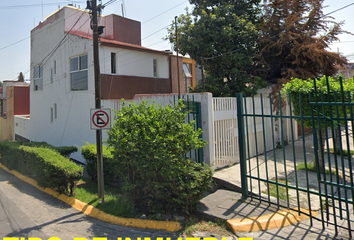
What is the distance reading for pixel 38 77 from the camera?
1878cm

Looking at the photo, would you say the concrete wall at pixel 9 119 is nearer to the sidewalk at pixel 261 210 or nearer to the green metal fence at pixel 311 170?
the green metal fence at pixel 311 170

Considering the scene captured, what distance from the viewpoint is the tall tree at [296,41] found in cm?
1134

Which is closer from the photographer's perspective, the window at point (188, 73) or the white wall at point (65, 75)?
the white wall at point (65, 75)

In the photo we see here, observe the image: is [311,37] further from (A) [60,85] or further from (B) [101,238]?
(A) [60,85]

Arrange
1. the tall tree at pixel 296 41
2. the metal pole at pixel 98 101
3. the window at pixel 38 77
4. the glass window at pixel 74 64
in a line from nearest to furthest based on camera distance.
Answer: the metal pole at pixel 98 101, the tall tree at pixel 296 41, the glass window at pixel 74 64, the window at pixel 38 77

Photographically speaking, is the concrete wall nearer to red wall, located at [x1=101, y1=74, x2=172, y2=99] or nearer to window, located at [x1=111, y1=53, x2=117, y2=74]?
window, located at [x1=111, y1=53, x2=117, y2=74]

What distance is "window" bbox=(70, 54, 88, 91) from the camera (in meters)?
13.9

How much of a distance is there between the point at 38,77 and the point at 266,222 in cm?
1835

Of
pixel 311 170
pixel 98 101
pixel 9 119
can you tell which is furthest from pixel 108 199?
pixel 9 119

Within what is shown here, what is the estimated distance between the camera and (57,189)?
7.54 metres

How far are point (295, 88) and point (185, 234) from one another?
4.20 m

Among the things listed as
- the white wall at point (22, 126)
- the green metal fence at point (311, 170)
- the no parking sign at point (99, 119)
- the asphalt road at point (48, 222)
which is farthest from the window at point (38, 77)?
the green metal fence at point (311, 170)

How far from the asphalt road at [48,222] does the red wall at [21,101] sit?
1916 cm

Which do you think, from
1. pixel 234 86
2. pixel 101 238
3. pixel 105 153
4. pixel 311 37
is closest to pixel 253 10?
pixel 311 37
